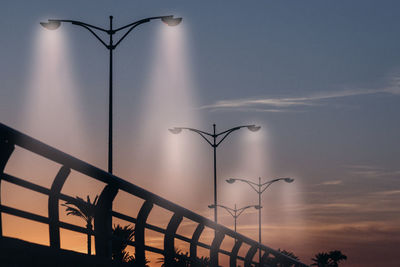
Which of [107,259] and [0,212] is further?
[107,259]

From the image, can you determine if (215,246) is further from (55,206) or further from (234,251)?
(55,206)

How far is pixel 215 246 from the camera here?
20.3 m

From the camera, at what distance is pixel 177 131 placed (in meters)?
51.8

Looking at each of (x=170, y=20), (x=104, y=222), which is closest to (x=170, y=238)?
(x=104, y=222)

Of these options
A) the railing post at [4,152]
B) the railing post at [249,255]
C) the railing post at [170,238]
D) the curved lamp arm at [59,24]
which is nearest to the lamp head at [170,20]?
the curved lamp arm at [59,24]

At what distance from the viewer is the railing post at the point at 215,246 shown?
65.9 feet

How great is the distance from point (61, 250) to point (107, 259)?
1.69m

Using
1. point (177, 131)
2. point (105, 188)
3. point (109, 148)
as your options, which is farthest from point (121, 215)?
point (177, 131)

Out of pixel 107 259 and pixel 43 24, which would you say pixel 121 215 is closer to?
pixel 107 259

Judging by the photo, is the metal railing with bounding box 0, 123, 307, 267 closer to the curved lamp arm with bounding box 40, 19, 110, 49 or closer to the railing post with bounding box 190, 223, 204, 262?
the railing post with bounding box 190, 223, 204, 262

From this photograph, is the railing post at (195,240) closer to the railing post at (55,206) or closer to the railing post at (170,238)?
the railing post at (170,238)

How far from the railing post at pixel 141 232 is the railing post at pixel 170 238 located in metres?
1.44

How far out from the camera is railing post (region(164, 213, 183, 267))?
15.6 meters

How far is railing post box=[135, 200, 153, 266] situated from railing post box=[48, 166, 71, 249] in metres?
2.89
